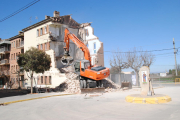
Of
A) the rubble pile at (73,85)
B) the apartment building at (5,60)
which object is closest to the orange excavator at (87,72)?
the rubble pile at (73,85)

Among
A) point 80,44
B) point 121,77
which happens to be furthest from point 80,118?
point 121,77

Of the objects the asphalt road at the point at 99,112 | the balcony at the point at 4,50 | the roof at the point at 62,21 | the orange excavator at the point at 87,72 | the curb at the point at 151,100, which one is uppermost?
the roof at the point at 62,21

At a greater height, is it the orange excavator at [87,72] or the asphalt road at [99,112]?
the orange excavator at [87,72]

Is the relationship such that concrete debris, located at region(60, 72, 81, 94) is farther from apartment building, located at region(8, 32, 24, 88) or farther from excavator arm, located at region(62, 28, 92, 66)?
apartment building, located at region(8, 32, 24, 88)

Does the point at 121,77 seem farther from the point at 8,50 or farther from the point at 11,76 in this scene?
Answer: the point at 8,50

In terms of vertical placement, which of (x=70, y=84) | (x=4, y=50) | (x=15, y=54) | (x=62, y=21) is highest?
(x=62, y=21)

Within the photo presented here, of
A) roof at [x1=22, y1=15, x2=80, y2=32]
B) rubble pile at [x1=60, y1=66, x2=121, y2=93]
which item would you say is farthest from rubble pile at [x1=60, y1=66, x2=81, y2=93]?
roof at [x1=22, y1=15, x2=80, y2=32]

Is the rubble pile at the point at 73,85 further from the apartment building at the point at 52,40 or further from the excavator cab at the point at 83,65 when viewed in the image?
the excavator cab at the point at 83,65

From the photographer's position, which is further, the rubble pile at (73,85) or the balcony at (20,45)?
the balcony at (20,45)

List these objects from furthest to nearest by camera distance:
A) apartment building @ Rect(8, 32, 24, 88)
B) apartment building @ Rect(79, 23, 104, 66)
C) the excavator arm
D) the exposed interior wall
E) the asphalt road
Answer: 1. apartment building @ Rect(8, 32, 24, 88)
2. apartment building @ Rect(79, 23, 104, 66)
3. the exposed interior wall
4. the excavator arm
5. the asphalt road

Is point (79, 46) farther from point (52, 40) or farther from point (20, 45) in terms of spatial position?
point (20, 45)

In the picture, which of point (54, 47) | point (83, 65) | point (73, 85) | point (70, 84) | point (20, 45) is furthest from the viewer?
point (20, 45)

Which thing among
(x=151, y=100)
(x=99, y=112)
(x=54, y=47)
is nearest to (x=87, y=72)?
(x=151, y=100)

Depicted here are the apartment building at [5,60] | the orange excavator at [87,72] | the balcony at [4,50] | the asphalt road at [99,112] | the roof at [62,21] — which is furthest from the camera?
the balcony at [4,50]
